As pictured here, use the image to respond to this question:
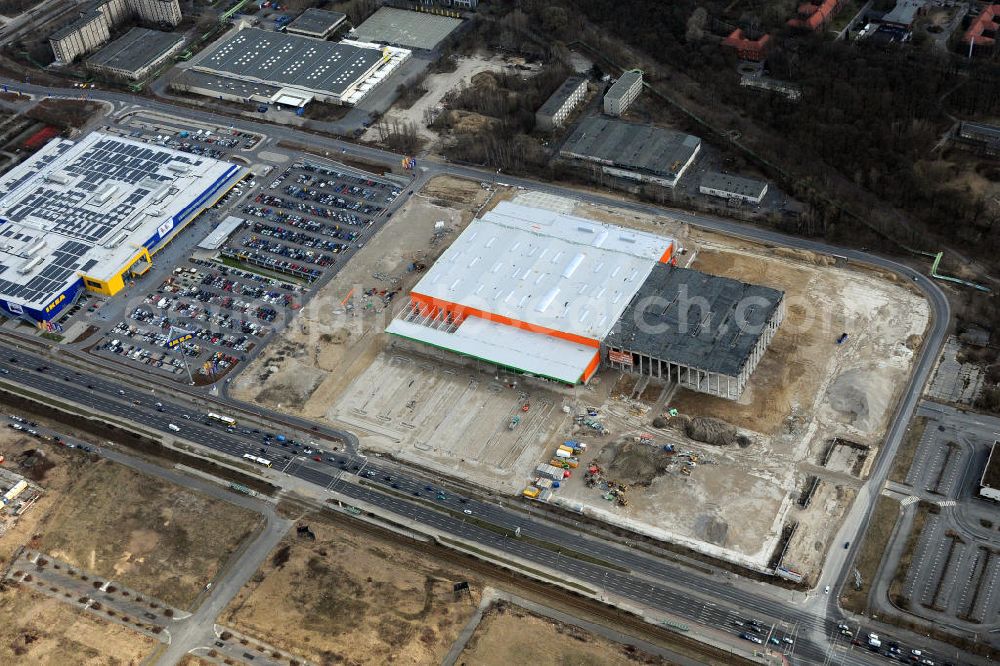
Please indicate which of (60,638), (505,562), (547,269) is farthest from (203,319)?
(505,562)

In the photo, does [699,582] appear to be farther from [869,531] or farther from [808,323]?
[808,323]

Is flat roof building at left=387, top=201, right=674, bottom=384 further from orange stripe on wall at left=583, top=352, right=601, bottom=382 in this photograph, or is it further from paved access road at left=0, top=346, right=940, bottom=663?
paved access road at left=0, top=346, right=940, bottom=663

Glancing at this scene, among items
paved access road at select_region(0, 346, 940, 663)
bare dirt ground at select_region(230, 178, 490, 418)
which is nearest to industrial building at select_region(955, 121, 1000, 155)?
bare dirt ground at select_region(230, 178, 490, 418)

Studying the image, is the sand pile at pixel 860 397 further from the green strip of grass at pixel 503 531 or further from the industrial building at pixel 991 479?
the green strip of grass at pixel 503 531

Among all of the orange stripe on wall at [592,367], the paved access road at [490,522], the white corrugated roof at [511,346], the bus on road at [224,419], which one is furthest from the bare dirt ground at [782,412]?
the bus on road at [224,419]

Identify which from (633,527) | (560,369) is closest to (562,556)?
(633,527)

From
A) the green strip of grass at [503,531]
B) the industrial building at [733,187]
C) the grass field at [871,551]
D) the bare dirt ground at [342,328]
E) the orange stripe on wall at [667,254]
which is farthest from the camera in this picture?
the industrial building at [733,187]
